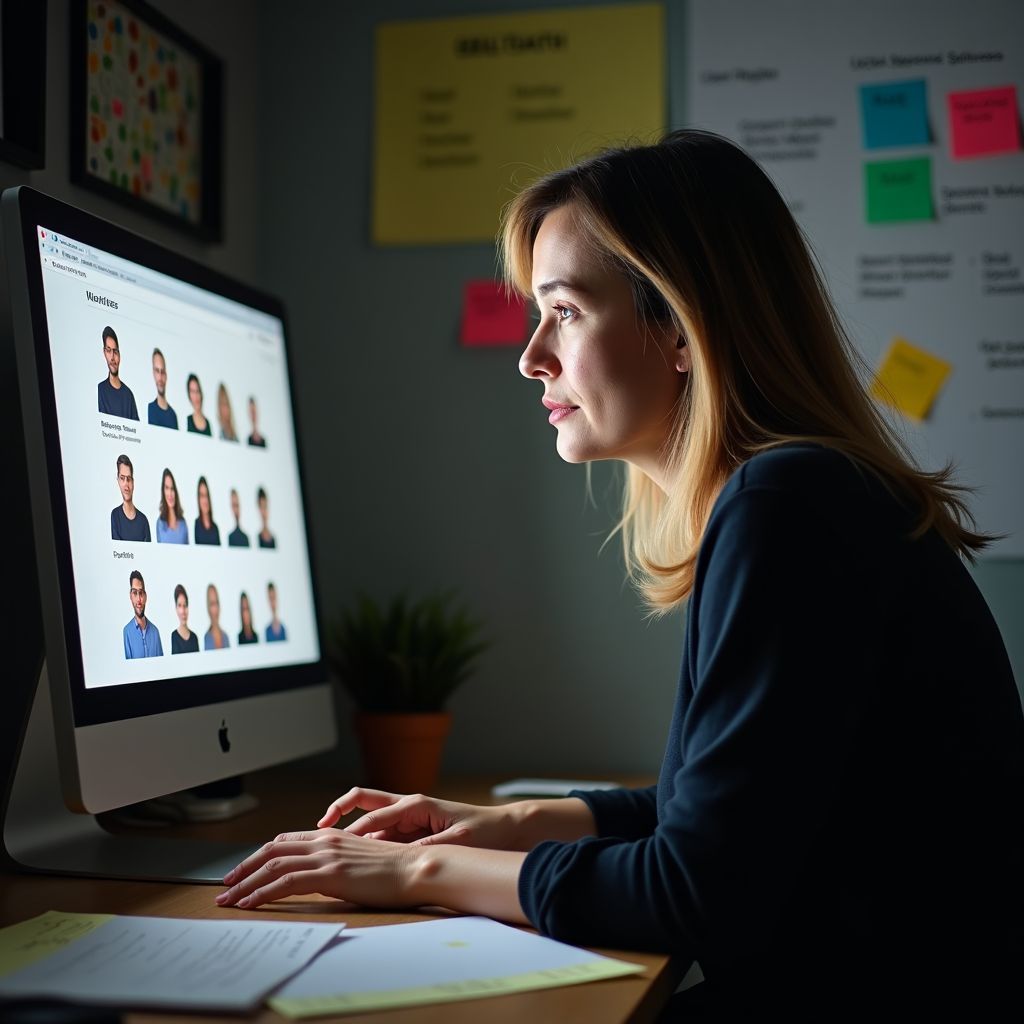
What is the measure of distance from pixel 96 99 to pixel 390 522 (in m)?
0.70

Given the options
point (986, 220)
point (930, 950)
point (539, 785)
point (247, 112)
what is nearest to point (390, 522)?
point (539, 785)

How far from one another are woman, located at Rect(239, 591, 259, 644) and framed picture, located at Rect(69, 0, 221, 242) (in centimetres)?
54

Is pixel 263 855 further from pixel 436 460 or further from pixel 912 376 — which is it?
pixel 912 376

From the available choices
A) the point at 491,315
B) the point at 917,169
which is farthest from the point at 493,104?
the point at 917,169

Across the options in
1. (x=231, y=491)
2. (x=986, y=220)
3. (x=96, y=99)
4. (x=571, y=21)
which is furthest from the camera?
(x=571, y=21)

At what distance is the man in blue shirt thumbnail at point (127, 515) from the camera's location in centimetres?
102

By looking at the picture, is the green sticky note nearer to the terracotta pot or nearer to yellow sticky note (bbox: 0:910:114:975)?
the terracotta pot

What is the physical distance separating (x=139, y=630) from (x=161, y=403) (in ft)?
0.74

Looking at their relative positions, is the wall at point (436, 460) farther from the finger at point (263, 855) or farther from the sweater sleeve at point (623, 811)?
the finger at point (263, 855)

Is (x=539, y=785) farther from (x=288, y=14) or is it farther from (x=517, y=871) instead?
(x=288, y=14)

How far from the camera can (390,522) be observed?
179cm

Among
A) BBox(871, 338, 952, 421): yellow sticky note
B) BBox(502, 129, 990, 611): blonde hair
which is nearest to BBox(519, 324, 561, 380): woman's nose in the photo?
BBox(502, 129, 990, 611): blonde hair

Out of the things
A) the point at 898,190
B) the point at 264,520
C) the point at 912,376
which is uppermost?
the point at 898,190

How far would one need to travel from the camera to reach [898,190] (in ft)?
5.39
